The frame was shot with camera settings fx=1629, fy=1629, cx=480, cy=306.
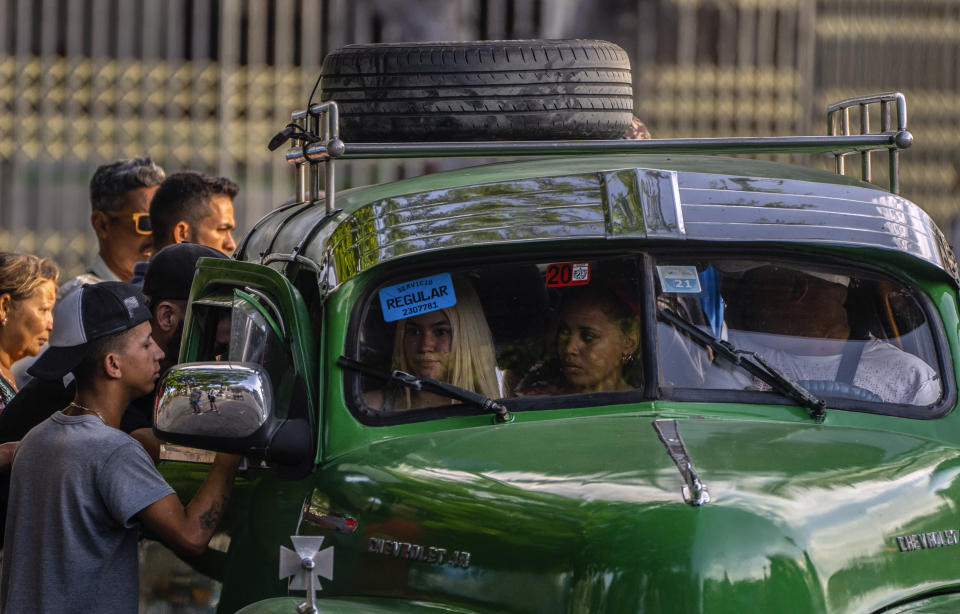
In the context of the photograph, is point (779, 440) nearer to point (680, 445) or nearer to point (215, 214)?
point (680, 445)

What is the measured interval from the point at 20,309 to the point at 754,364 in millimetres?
3283

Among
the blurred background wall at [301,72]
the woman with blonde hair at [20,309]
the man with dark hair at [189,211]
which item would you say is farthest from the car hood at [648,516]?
the blurred background wall at [301,72]

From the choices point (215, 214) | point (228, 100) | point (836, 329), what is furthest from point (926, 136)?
point (836, 329)

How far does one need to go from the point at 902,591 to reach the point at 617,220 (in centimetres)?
131

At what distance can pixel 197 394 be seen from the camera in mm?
3941

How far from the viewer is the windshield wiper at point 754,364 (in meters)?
4.16

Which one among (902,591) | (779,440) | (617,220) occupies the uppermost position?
(617,220)

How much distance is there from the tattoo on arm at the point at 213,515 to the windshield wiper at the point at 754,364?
1.30 m

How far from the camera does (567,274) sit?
14.4ft

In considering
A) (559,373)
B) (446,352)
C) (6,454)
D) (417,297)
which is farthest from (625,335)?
(6,454)

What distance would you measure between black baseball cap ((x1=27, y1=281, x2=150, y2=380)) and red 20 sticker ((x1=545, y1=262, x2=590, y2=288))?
3.94 feet

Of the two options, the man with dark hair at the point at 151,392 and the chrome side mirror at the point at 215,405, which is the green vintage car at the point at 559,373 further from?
the man with dark hair at the point at 151,392

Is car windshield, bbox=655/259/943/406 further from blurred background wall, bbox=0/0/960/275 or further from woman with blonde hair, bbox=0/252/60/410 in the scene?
blurred background wall, bbox=0/0/960/275

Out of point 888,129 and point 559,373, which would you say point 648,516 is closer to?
point 559,373
